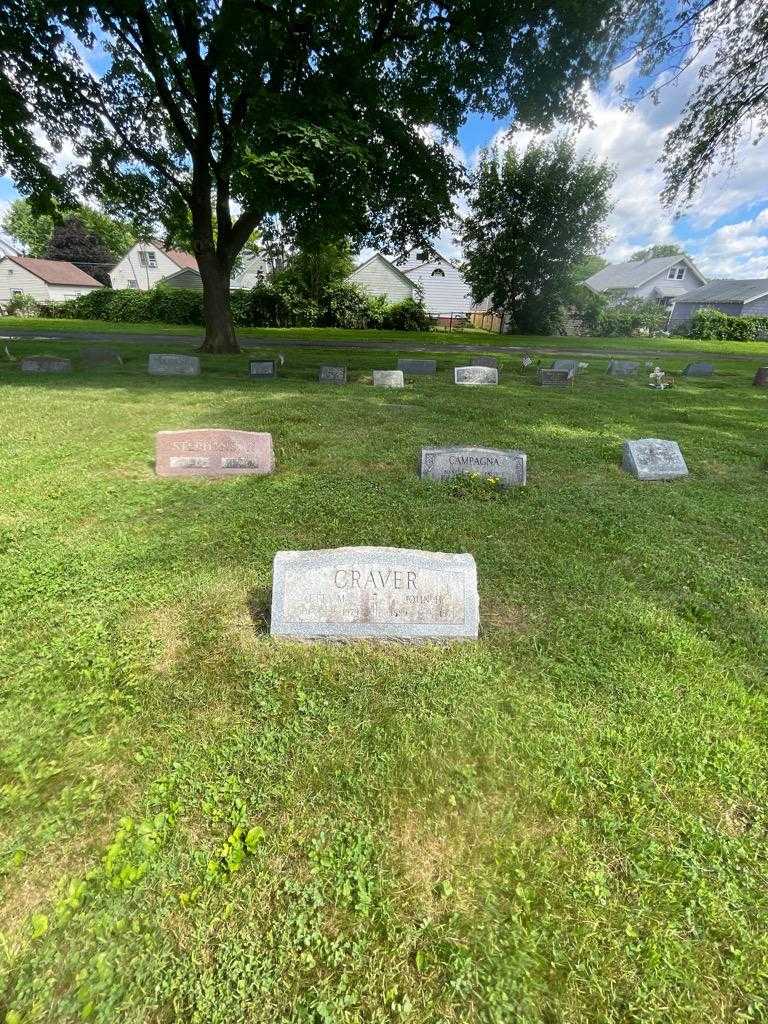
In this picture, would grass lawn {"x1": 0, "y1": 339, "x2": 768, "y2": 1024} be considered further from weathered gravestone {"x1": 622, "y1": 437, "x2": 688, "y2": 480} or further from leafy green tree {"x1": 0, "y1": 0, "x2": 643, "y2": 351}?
leafy green tree {"x1": 0, "y1": 0, "x2": 643, "y2": 351}

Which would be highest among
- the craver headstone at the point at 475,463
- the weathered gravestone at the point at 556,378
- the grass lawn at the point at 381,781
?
the weathered gravestone at the point at 556,378

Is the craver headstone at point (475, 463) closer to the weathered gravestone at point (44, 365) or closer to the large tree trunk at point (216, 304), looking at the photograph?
the weathered gravestone at point (44, 365)

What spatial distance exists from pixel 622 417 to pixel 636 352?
18.1 m

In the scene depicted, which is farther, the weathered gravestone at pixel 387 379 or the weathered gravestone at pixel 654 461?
the weathered gravestone at pixel 387 379

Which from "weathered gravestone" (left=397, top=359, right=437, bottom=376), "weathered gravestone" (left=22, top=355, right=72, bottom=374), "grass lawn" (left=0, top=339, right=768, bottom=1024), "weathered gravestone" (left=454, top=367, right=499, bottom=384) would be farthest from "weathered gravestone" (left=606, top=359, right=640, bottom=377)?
"weathered gravestone" (left=22, top=355, right=72, bottom=374)

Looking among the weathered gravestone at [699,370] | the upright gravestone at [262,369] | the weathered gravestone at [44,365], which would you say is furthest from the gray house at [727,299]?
the weathered gravestone at [44,365]

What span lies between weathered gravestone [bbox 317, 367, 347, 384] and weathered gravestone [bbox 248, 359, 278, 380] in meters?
1.44

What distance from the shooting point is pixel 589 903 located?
5.29ft

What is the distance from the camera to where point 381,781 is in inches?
79.2

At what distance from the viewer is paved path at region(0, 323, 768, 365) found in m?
20.4

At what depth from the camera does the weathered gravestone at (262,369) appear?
11.9m

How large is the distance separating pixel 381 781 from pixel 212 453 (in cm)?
431

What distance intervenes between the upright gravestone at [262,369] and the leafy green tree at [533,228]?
25313 mm

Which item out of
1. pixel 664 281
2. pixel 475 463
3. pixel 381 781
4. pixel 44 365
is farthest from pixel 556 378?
pixel 664 281
